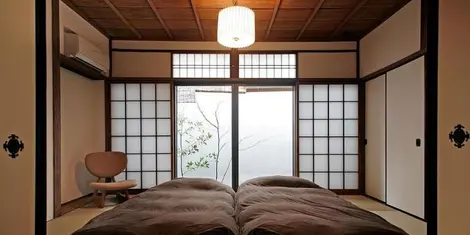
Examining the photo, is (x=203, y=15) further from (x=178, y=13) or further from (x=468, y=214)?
(x=468, y=214)

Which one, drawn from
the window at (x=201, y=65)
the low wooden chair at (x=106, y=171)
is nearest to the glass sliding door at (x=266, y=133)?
the window at (x=201, y=65)

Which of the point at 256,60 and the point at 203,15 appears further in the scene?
the point at 256,60

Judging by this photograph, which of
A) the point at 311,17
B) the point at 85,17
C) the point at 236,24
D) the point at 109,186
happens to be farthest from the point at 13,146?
the point at 311,17

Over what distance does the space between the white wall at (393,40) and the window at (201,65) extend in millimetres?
2320

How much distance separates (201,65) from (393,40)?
10.1ft

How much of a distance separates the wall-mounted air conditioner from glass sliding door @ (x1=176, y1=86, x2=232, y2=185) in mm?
1419

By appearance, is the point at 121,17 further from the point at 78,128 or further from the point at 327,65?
the point at 327,65

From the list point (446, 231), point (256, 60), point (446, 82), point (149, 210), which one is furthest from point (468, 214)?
point (256, 60)

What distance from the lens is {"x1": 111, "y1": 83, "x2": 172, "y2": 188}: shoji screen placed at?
6445 millimetres

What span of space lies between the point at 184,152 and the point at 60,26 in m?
2.99

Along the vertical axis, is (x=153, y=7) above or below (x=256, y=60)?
above

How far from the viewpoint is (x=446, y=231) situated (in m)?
1.66

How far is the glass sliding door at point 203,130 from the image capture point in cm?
668

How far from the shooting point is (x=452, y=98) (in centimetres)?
166
